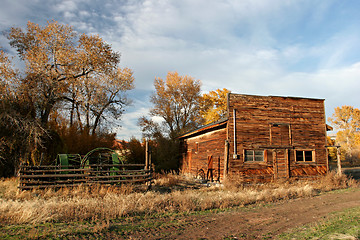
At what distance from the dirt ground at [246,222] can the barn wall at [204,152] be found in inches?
271

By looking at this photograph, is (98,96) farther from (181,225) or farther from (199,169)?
(181,225)

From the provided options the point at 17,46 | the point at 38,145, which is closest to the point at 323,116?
the point at 38,145

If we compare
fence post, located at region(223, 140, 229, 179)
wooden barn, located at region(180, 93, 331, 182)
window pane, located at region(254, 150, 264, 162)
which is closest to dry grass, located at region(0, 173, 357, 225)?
fence post, located at region(223, 140, 229, 179)

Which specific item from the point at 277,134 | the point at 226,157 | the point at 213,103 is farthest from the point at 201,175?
the point at 213,103

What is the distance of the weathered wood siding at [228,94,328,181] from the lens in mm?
16266

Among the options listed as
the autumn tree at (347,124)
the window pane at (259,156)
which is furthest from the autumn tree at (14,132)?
the autumn tree at (347,124)

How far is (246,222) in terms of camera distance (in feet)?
25.0

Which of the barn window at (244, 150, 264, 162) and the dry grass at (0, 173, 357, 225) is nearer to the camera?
the dry grass at (0, 173, 357, 225)

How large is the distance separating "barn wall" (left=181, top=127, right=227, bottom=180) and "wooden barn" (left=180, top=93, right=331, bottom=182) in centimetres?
7

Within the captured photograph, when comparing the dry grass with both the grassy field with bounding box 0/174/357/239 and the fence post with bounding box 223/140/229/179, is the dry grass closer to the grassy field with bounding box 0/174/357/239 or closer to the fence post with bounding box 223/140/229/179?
the grassy field with bounding box 0/174/357/239

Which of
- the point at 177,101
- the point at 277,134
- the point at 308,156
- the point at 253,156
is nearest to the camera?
the point at 253,156

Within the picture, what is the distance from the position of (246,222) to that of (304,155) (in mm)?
11896

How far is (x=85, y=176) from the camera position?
12461mm

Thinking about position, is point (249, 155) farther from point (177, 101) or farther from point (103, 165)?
point (177, 101)
